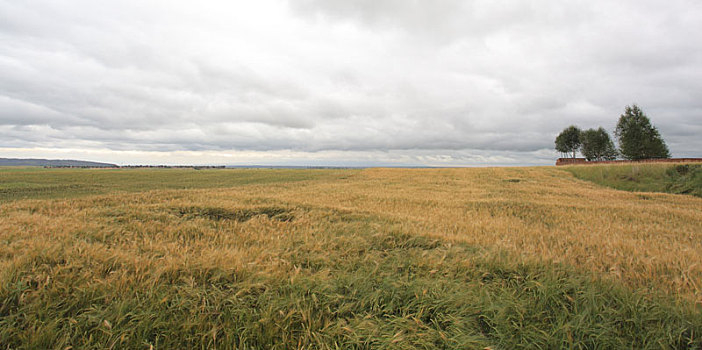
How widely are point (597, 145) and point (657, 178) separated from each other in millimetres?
68948

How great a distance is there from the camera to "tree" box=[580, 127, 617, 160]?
75875 millimetres

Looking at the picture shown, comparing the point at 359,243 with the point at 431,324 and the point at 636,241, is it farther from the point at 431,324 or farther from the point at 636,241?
the point at 636,241

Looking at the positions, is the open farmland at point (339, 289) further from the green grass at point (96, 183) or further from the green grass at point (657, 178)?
the green grass at point (657, 178)

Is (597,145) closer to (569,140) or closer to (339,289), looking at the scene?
(569,140)

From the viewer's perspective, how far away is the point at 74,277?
3.39 metres

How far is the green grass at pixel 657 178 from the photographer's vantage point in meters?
18.5

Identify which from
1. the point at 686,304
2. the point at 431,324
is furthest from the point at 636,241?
the point at 431,324

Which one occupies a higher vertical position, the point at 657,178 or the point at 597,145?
the point at 597,145

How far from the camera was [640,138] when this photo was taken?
4947 cm

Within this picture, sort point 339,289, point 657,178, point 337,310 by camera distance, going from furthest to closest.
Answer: point 657,178 → point 339,289 → point 337,310

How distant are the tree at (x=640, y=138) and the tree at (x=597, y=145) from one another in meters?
27.0

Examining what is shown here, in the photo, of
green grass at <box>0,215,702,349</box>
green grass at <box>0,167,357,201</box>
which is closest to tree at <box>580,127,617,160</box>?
green grass at <box>0,167,357,201</box>

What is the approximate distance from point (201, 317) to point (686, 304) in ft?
17.2

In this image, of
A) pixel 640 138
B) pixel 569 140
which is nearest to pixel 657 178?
pixel 640 138
